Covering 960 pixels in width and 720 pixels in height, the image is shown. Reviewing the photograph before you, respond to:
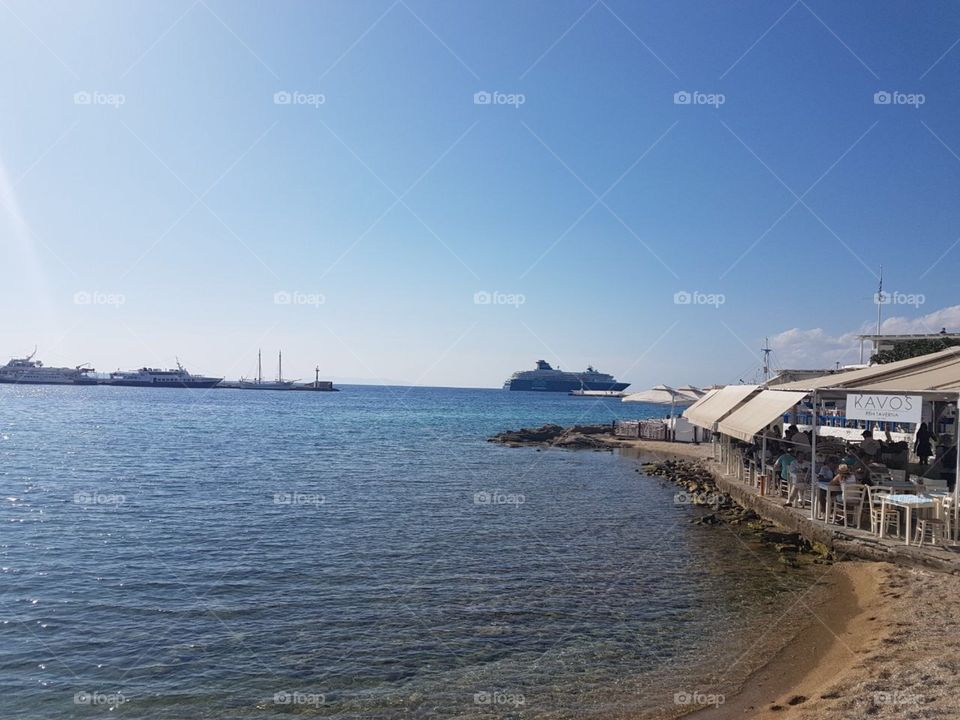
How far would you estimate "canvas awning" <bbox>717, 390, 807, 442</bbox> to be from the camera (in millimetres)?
14117

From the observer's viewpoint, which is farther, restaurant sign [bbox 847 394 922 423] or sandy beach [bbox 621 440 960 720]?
restaurant sign [bbox 847 394 922 423]

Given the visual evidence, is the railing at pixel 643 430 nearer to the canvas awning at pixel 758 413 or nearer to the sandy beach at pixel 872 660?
the canvas awning at pixel 758 413

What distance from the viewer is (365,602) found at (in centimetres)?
1124

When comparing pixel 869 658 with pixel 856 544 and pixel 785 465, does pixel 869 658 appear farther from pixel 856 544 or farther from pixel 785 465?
pixel 785 465

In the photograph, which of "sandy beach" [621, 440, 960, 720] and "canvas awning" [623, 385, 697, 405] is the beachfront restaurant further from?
"canvas awning" [623, 385, 697, 405]

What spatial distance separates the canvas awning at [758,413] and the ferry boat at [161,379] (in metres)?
177

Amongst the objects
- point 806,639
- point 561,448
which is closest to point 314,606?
point 806,639

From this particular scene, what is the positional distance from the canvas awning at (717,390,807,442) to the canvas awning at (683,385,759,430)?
772 mm

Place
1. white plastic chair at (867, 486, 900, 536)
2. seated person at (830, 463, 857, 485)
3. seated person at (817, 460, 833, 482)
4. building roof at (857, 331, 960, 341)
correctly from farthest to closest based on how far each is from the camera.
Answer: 1. building roof at (857, 331, 960, 341)
2. seated person at (817, 460, 833, 482)
3. seated person at (830, 463, 857, 485)
4. white plastic chair at (867, 486, 900, 536)

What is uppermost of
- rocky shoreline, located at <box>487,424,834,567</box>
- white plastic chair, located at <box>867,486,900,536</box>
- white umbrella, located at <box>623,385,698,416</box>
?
white umbrella, located at <box>623,385,698,416</box>

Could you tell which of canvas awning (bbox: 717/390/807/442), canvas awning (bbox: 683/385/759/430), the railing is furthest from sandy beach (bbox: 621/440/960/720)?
the railing

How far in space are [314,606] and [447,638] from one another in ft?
8.67

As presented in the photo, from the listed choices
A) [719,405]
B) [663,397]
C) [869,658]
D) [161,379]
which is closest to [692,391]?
[663,397]

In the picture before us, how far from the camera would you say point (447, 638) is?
9.66m
